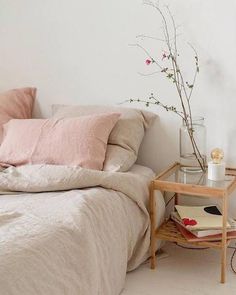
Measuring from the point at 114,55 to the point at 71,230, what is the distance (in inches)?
49.2

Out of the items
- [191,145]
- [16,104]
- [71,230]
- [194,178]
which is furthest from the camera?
[16,104]

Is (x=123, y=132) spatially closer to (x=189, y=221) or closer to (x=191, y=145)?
(x=191, y=145)

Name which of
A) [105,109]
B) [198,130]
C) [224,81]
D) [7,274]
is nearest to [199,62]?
[224,81]

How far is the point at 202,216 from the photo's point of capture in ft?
7.86

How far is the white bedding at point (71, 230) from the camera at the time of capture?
5.22ft

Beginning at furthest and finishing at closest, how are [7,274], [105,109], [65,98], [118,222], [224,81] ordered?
[65,98], [105,109], [224,81], [118,222], [7,274]

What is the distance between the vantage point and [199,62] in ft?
8.27

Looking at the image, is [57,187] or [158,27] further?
[158,27]

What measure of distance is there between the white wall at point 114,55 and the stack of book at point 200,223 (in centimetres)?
32

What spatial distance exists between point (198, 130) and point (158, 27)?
0.60 m

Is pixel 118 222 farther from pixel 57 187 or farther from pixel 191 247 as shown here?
pixel 191 247

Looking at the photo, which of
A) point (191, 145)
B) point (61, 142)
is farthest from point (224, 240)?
point (61, 142)

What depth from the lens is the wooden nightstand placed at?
2186 millimetres

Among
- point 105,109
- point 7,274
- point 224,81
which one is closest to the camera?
point 7,274
